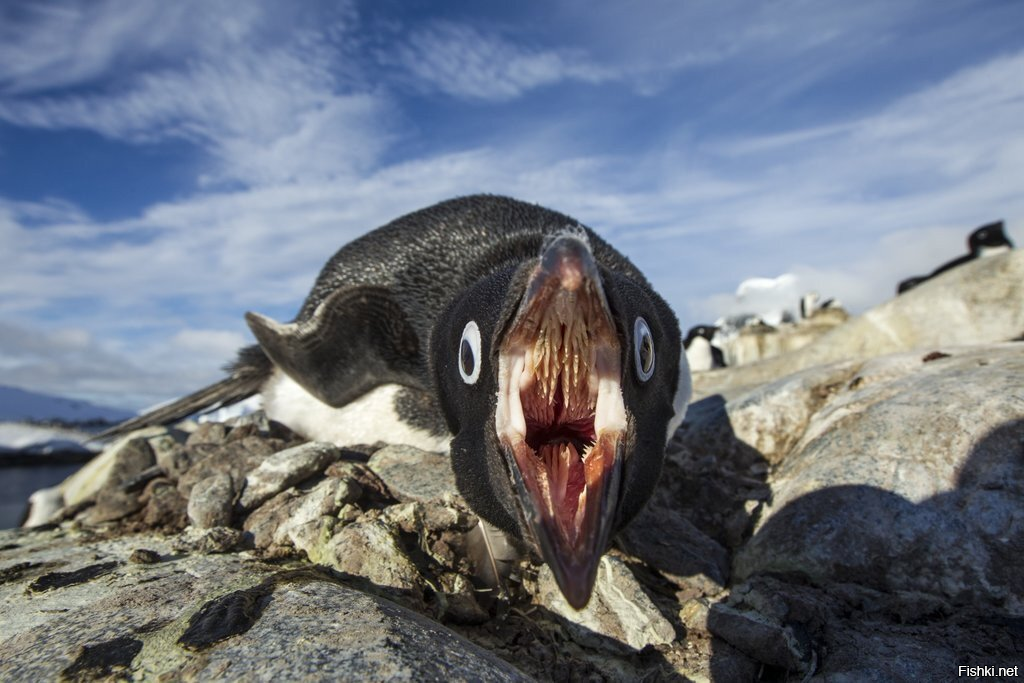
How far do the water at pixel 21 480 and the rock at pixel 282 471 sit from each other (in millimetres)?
6246

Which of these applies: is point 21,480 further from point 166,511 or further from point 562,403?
point 562,403

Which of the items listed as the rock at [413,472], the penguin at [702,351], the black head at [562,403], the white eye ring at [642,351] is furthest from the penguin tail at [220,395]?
the penguin at [702,351]

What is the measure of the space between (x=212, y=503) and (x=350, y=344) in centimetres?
127

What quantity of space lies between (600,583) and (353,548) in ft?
2.89

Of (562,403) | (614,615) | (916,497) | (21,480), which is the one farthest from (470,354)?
(21,480)

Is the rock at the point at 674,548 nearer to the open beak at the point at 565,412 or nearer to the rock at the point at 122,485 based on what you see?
the open beak at the point at 565,412

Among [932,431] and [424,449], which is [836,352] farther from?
[424,449]

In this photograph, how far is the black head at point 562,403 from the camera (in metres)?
1.67

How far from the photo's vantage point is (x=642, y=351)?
2.17 metres

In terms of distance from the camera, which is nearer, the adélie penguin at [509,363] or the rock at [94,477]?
the adélie penguin at [509,363]

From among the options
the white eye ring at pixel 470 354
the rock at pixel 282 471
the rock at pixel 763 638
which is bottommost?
the rock at pixel 763 638

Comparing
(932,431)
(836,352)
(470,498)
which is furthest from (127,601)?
(836,352)

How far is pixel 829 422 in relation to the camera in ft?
12.3

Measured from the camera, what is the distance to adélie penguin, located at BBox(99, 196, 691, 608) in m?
1.72
